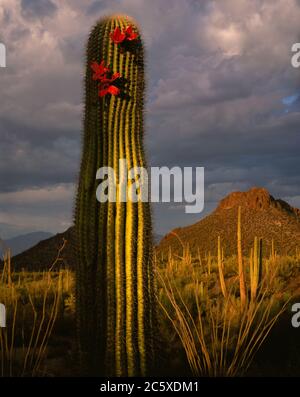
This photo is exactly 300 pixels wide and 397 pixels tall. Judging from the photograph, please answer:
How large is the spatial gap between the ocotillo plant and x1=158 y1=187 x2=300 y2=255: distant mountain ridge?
671 inches

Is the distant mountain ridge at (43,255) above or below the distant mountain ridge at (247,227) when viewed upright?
below

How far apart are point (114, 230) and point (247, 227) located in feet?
69.5

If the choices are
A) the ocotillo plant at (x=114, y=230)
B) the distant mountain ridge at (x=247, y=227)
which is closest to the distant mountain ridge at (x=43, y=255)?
the distant mountain ridge at (x=247, y=227)

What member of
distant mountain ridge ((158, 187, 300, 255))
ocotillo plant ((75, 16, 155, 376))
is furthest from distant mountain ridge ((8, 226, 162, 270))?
ocotillo plant ((75, 16, 155, 376))

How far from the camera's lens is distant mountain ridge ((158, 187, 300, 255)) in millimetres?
24003

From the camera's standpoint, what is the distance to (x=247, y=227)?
25953 millimetres

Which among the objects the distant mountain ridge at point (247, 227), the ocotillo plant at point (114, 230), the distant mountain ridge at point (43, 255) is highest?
the distant mountain ridge at point (247, 227)

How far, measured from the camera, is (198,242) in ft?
82.6

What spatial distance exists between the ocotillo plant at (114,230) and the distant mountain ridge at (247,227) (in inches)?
671

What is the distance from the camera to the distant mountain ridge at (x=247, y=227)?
24.0 m

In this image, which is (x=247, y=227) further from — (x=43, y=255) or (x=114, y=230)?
(x=114, y=230)

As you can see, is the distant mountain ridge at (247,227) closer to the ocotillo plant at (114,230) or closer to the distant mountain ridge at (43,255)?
the distant mountain ridge at (43,255)
